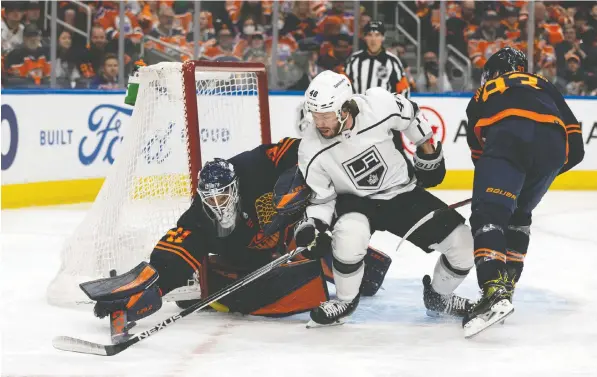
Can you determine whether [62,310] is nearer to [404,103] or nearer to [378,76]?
[404,103]

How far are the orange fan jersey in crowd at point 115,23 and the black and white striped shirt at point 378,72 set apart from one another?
166 cm

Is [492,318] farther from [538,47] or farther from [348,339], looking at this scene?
[538,47]

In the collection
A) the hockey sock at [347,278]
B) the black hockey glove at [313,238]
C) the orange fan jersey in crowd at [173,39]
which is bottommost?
the hockey sock at [347,278]

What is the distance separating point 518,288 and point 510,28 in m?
4.04

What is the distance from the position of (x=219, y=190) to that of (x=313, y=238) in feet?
1.12

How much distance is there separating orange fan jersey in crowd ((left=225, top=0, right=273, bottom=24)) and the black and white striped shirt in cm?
130

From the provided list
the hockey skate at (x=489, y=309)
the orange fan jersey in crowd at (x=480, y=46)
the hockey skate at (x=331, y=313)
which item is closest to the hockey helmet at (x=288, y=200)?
the hockey skate at (x=331, y=313)

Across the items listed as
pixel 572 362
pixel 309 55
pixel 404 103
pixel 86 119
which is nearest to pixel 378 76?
pixel 309 55

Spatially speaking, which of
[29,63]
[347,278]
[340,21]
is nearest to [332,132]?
[347,278]

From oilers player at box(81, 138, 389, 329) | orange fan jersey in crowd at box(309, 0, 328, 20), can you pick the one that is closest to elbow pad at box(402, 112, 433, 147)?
oilers player at box(81, 138, 389, 329)

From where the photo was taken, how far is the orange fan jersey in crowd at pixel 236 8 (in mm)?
7617

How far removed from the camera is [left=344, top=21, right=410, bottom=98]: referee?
21.2 feet

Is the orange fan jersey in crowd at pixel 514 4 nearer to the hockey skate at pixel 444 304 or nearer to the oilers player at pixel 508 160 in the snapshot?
the oilers player at pixel 508 160

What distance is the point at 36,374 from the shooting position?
113 inches
